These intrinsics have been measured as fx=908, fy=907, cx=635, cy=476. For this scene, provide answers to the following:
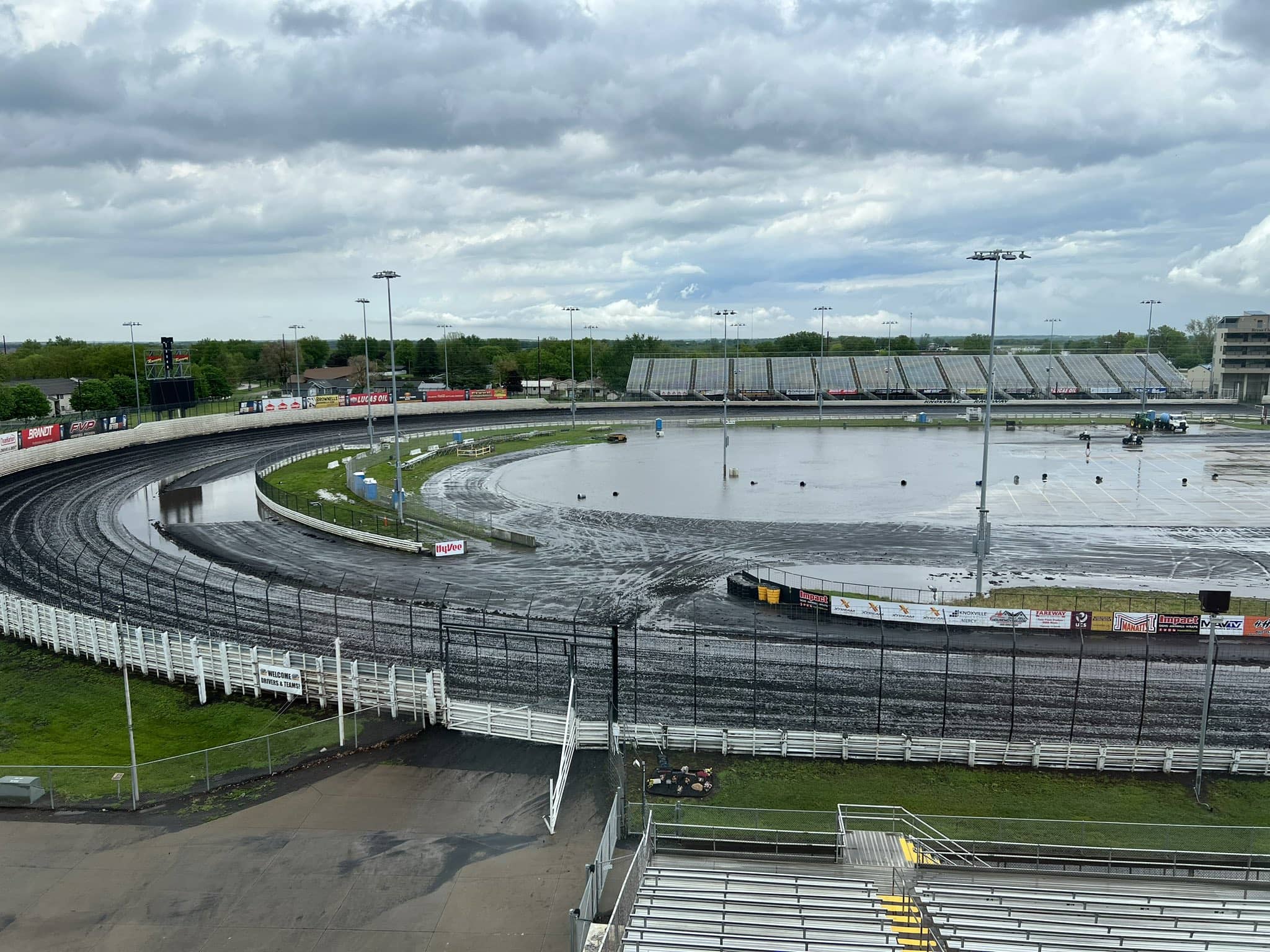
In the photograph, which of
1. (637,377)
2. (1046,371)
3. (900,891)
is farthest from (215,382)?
(1046,371)

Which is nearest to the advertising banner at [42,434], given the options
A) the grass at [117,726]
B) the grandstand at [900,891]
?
the grass at [117,726]

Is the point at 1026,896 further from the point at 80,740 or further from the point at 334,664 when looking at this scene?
the point at 80,740

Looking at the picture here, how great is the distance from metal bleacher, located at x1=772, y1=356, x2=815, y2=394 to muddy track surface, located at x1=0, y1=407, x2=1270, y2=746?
103 m

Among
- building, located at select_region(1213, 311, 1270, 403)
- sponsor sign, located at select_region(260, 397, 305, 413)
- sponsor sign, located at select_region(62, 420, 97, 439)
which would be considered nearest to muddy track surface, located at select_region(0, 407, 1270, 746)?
sponsor sign, located at select_region(62, 420, 97, 439)

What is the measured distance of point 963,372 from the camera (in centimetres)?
15762

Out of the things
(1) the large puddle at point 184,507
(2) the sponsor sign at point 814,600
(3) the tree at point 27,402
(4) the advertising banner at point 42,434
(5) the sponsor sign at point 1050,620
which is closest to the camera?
(5) the sponsor sign at point 1050,620

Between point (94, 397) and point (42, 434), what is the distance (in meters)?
42.2

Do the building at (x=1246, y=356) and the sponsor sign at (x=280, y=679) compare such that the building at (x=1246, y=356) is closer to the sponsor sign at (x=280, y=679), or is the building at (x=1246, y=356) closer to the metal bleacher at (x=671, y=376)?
the metal bleacher at (x=671, y=376)

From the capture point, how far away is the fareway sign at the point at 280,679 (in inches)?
1031

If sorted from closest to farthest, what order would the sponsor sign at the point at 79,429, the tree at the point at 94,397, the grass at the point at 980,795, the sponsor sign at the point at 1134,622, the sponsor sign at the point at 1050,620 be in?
the grass at the point at 980,795, the sponsor sign at the point at 1134,622, the sponsor sign at the point at 1050,620, the sponsor sign at the point at 79,429, the tree at the point at 94,397

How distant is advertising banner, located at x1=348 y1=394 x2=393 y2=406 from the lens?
357 ft

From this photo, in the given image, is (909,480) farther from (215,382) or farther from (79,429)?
(215,382)

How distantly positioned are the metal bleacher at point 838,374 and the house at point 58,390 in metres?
108

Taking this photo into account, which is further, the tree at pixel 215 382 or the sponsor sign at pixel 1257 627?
the tree at pixel 215 382
